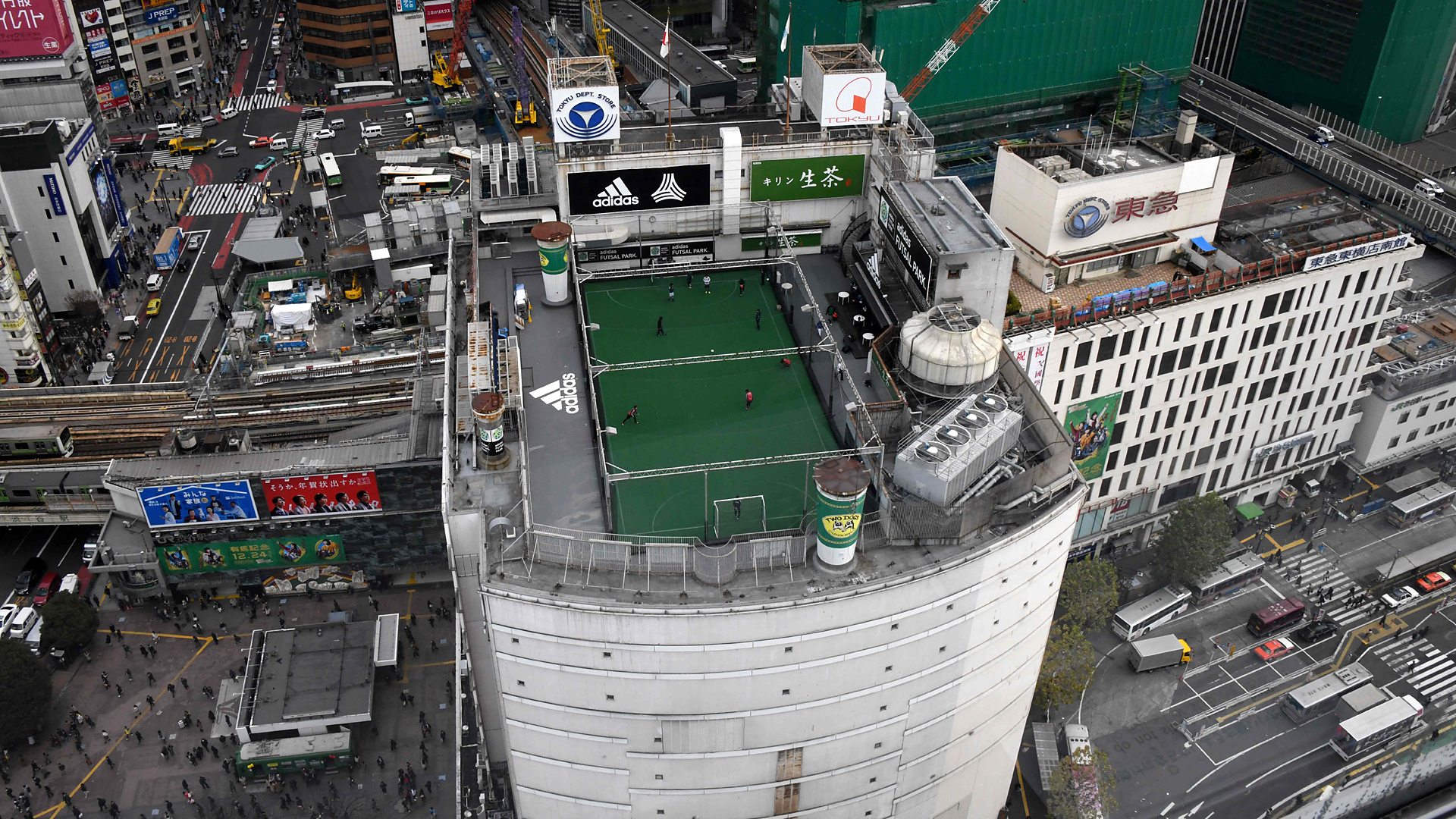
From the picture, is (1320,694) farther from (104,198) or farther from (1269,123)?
(104,198)

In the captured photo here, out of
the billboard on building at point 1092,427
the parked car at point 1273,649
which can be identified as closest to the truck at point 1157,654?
the parked car at point 1273,649

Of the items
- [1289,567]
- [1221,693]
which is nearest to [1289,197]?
[1289,567]

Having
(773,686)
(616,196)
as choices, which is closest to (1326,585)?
(773,686)

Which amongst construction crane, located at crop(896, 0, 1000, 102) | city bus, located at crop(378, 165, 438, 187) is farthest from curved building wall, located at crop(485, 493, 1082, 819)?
city bus, located at crop(378, 165, 438, 187)

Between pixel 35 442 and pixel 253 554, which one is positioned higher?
pixel 35 442

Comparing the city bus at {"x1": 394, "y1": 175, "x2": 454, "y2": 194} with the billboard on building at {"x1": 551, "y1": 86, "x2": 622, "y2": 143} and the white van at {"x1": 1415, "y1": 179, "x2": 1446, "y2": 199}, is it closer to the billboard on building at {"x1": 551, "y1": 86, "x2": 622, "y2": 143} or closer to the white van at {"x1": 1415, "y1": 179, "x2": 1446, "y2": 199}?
the billboard on building at {"x1": 551, "y1": 86, "x2": 622, "y2": 143}
